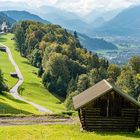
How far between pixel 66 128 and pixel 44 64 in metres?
151

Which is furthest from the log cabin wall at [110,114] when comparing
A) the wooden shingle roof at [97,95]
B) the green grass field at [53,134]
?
the green grass field at [53,134]

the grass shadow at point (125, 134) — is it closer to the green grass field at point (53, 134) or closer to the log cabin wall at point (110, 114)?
the green grass field at point (53, 134)

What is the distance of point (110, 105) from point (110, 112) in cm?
80

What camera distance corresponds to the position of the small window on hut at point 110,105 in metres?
46.1

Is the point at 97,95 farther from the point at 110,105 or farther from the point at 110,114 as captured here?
the point at 110,114

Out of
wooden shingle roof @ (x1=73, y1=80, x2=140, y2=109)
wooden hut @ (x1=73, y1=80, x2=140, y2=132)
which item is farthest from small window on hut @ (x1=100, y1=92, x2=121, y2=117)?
wooden shingle roof @ (x1=73, y1=80, x2=140, y2=109)

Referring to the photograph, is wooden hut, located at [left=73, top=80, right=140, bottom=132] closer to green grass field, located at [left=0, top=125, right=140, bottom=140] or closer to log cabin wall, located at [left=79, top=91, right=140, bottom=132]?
log cabin wall, located at [left=79, top=91, right=140, bottom=132]

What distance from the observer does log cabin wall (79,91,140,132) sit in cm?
4612

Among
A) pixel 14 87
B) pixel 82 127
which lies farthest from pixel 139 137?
pixel 14 87

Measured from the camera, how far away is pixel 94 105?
46.0 meters

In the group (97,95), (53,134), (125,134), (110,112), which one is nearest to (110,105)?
(110,112)

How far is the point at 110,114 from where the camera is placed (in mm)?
46531

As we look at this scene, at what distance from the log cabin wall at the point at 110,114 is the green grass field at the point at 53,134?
123 centimetres

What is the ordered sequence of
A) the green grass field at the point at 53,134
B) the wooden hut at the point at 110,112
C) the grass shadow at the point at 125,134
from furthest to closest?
the wooden hut at the point at 110,112
the grass shadow at the point at 125,134
the green grass field at the point at 53,134
